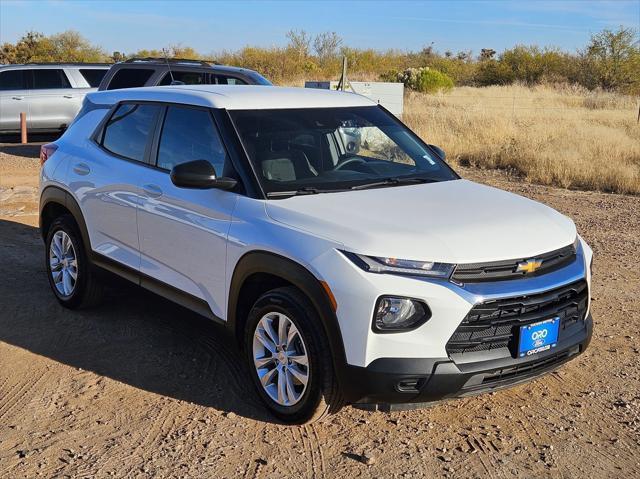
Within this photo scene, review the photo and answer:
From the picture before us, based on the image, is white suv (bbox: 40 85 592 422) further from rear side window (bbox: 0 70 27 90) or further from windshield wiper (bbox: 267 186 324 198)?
rear side window (bbox: 0 70 27 90)

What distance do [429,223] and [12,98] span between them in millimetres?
15276

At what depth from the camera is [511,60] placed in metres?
50.0

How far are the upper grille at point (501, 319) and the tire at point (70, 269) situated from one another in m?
3.19

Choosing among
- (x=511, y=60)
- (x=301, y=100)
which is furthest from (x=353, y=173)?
(x=511, y=60)

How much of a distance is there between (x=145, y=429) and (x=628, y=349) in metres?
3.29

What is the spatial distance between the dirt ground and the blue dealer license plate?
0.54 meters

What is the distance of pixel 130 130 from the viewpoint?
5355 millimetres

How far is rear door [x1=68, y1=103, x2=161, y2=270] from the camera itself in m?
5.09

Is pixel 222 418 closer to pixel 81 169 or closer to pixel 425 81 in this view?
pixel 81 169

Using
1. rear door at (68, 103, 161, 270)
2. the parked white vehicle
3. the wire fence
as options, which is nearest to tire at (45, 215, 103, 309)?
rear door at (68, 103, 161, 270)

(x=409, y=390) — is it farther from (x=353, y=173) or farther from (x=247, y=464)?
(x=353, y=173)

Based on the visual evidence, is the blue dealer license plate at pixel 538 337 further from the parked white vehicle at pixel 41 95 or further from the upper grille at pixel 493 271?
the parked white vehicle at pixel 41 95

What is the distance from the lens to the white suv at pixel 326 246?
350 cm

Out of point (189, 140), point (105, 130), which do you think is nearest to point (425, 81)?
point (105, 130)
